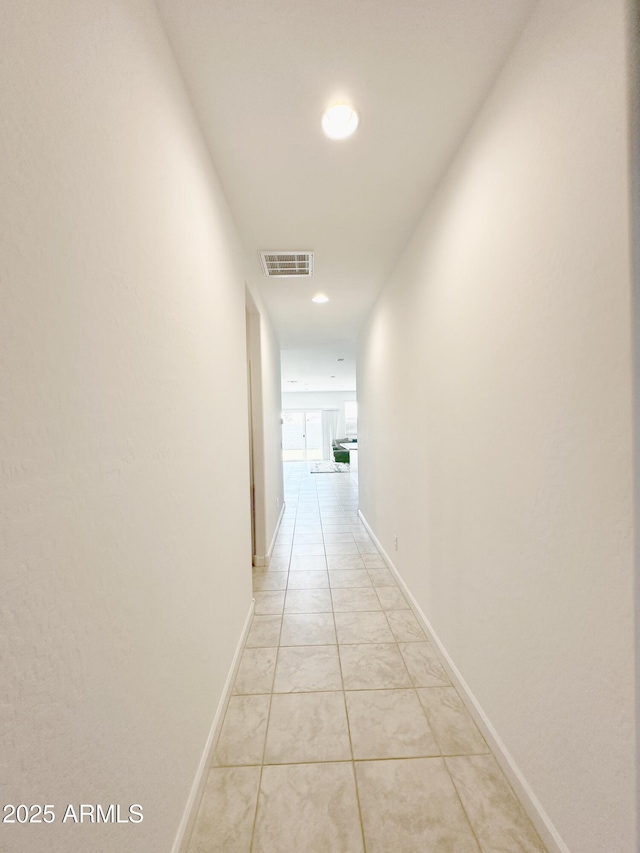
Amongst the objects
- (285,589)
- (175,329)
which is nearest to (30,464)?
(175,329)

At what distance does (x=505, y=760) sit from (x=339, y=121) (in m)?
2.57

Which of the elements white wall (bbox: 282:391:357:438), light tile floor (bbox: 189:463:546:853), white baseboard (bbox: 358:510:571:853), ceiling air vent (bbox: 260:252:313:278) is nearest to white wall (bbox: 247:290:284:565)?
ceiling air vent (bbox: 260:252:313:278)

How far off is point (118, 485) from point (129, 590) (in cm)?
26

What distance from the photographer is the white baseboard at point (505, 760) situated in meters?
1.08

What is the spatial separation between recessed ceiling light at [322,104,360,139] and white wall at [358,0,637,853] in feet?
1.72

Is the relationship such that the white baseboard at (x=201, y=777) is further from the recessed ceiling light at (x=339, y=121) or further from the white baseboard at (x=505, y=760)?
the recessed ceiling light at (x=339, y=121)

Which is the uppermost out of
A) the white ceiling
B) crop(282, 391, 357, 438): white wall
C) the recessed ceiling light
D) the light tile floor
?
the white ceiling

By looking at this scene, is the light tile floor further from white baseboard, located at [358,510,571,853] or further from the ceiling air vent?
the ceiling air vent

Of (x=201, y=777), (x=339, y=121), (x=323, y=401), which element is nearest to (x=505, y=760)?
(x=201, y=777)

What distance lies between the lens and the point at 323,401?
44.9 ft

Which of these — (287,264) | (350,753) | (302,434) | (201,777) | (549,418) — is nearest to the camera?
(549,418)

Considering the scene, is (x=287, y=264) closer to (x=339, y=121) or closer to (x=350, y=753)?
(x=339, y=121)

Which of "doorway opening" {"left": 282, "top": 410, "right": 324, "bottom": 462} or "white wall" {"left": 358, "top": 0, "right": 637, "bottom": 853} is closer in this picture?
"white wall" {"left": 358, "top": 0, "right": 637, "bottom": 853}

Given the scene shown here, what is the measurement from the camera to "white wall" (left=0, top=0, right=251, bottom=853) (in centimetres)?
53
